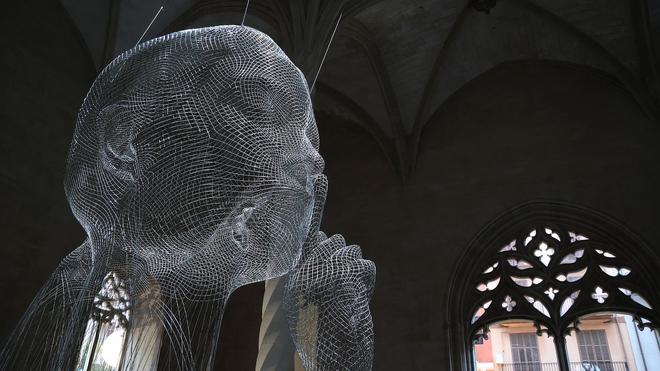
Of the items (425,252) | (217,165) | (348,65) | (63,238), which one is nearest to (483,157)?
(425,252)

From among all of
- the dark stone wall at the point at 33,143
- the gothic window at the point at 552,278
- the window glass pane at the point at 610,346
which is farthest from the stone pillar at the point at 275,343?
the window glass pane at the point at 610,346

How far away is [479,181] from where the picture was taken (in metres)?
9.39

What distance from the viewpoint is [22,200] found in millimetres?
6863

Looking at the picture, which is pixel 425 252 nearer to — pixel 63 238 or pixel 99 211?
pixel 63 238

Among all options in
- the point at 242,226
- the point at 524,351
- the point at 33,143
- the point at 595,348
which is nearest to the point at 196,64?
the point at 242,226

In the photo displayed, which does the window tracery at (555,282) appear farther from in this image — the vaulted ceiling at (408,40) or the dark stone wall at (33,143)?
the dark stone wall at (33,143)

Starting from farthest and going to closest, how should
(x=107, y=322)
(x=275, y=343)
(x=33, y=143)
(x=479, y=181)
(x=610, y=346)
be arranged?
(x=610, y=346) → (x=479, y=181) → (x=33, y=143) → (x=275, y=343) → (x=107, y=322)

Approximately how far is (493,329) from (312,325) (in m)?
13.5

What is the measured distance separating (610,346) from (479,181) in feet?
23.5

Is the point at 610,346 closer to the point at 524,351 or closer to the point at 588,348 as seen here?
the point at 588,348

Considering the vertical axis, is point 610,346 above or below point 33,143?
below

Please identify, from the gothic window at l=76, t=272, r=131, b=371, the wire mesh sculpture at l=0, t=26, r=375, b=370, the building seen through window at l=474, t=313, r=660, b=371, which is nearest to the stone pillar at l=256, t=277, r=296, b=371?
the gothic window at l=76, t=272, r=131, b=371

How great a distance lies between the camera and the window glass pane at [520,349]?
14180mm

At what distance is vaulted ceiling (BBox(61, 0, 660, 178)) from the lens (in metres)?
8.45
